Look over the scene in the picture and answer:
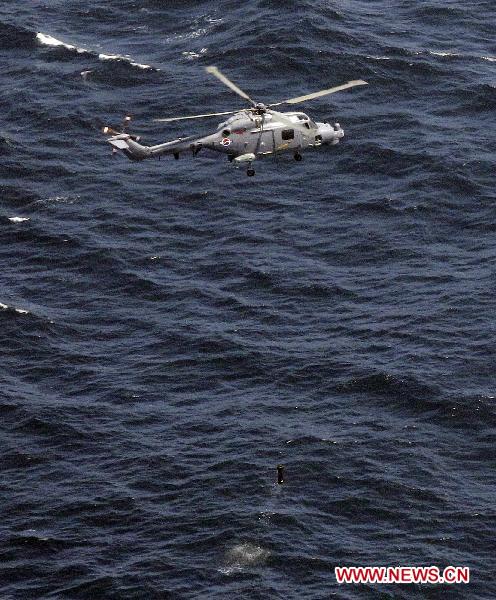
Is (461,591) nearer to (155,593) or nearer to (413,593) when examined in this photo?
(413,593)

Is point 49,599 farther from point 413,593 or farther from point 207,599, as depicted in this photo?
point 413,593

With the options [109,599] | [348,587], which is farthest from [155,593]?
[348,587]

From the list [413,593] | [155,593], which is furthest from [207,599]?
[413,593]

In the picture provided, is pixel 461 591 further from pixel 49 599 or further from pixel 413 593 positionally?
pixel 49 599

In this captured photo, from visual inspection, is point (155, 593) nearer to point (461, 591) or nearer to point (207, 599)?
point (207, 599)

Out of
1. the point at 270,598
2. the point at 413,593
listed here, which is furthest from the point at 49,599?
the point at 413,593

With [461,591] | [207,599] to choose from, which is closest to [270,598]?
[207,599]
